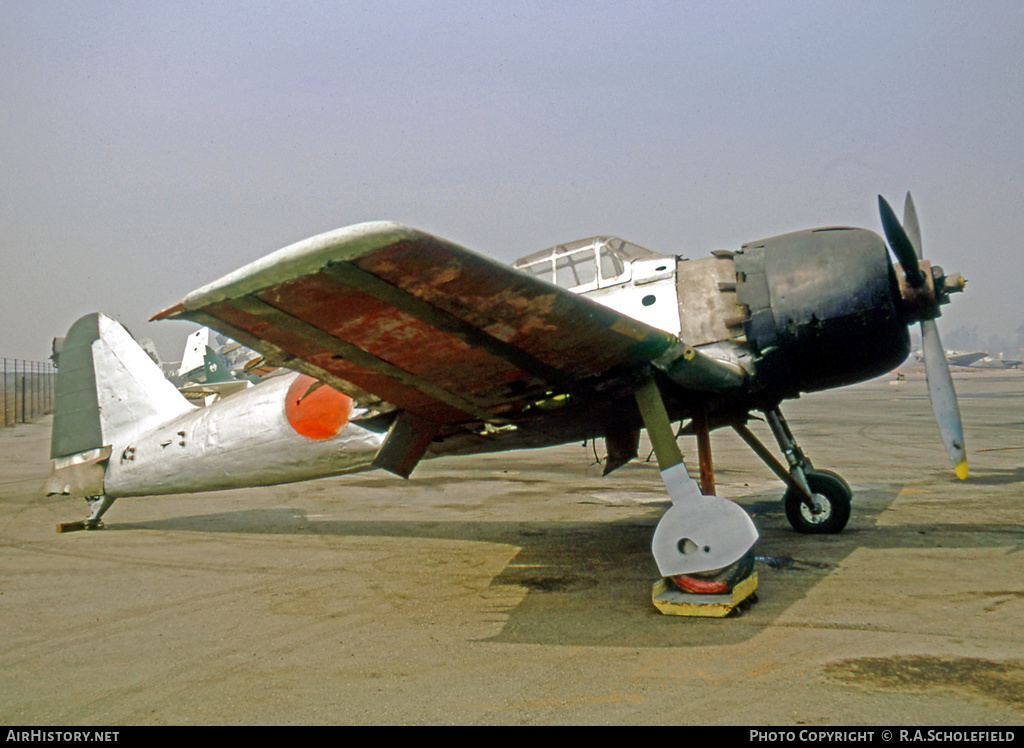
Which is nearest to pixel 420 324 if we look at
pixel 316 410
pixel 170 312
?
pixel 170 312

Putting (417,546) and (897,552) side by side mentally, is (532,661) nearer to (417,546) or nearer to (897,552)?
(417,546)

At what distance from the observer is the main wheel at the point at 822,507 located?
6.86 meters

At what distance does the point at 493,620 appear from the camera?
4.52 meters

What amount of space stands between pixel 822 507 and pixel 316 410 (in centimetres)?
516

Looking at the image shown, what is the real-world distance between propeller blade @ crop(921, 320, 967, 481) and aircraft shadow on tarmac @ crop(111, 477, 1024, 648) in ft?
3.28

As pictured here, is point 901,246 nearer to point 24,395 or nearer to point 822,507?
point 822,507

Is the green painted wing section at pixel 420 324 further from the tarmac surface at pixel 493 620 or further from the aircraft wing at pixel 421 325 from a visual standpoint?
the tarmac surface at pixel 493 620

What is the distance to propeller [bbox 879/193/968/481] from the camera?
5.45 metres

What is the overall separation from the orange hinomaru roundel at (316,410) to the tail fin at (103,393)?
6.08ft

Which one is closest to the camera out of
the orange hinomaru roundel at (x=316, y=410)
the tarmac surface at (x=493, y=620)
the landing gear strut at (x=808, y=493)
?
the tarmac surface at (x=493, y=620)

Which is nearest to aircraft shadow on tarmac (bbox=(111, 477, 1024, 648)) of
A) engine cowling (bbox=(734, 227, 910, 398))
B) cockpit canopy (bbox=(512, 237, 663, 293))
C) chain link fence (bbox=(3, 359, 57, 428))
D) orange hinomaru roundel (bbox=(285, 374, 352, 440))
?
orange hinomaru roundel (bbox=(285, 374, 352, 440))

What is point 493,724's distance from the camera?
9.67 feet

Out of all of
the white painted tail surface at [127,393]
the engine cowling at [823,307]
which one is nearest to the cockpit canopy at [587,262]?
the engine cowling at [823,307]

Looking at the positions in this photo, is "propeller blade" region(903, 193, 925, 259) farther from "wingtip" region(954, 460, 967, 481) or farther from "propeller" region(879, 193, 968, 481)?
"wingtip" region(954, 460, 967, 481)
